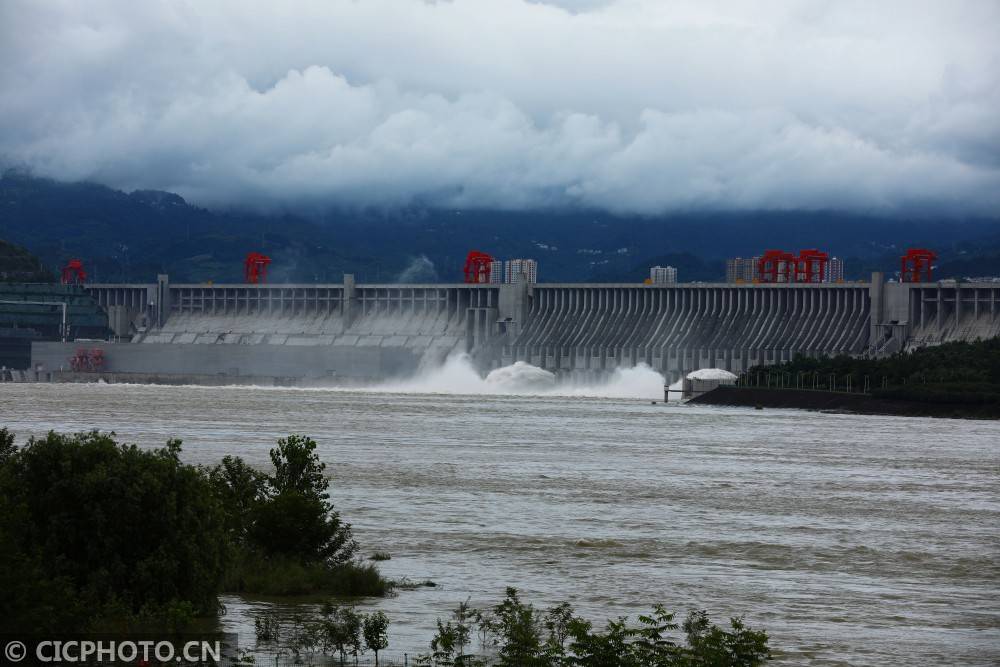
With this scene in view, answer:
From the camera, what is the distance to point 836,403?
164 m

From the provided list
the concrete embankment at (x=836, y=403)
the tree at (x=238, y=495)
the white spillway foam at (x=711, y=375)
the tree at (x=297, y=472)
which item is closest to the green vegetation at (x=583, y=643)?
the tree at (x=238, y=495)

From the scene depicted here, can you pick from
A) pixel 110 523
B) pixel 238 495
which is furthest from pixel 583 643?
pixel 238 495

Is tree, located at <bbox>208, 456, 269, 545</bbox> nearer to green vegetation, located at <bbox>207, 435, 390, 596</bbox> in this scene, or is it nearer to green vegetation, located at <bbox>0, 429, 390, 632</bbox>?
green vegetation, located at <bbox>207, 435, 390, 596</bbox>

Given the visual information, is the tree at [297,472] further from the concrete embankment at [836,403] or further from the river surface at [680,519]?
the concrete embankment at [836,403]

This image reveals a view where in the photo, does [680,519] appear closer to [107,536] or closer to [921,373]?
[107,536]

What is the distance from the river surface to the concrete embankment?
83.8 ft

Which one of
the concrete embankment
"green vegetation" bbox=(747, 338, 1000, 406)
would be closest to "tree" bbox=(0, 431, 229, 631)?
"green vegetation" bbox=(747, 338, 1000, 406)

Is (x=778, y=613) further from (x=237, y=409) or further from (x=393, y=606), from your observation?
(x=237, y=409)

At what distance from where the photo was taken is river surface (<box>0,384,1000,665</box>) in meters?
35.4

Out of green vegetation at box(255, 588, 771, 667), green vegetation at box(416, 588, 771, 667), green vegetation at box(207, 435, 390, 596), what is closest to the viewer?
green vegetation at box(416, 588, 771, 667)

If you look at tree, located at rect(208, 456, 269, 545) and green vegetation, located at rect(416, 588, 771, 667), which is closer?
green vegetation, located at rect(416, 588, 771, 667)

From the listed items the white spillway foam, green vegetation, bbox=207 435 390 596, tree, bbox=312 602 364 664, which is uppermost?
the white spillway foam

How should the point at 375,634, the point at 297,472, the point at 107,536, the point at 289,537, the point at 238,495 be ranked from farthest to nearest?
the point at 297,472 → the point at 238,495 → the point at 289,537 → the point at 107,536 → the point at 375,634

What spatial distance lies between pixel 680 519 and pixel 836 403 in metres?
112
